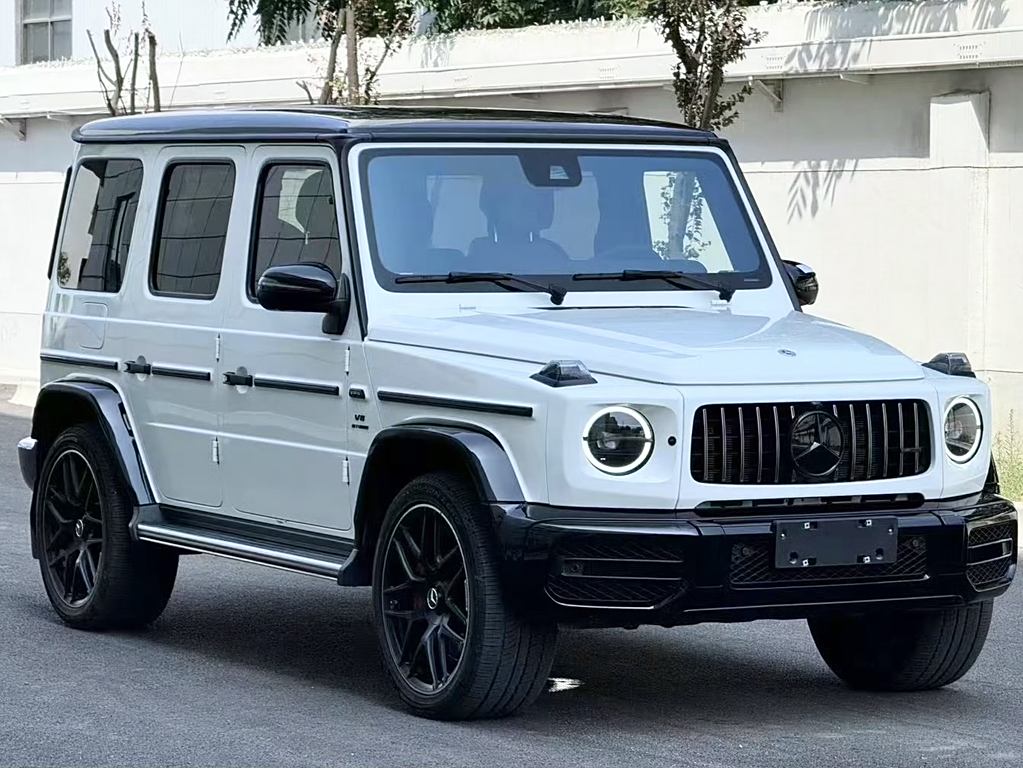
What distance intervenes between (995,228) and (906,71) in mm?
1421

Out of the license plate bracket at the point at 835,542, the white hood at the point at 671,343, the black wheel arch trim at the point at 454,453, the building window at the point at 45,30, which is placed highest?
the building window at the point at 45,30

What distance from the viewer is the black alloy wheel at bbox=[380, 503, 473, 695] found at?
22.5 feet

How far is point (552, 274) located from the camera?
7703mm

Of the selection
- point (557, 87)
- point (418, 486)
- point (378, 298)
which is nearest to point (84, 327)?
point (378, 298)

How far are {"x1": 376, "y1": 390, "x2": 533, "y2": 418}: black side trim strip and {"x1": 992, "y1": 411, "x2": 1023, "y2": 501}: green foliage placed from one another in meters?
7.20

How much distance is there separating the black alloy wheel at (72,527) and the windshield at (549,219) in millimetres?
1923

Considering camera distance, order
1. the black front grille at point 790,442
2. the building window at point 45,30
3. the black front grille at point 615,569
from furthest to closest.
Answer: the building window at point 45,30
the black front grille at point 790,442
the black front grille at point 615,569

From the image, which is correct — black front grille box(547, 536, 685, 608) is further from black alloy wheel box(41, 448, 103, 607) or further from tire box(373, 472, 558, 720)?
black alloy wheel box(41, 448, 103, 607)

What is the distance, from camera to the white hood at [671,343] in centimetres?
662

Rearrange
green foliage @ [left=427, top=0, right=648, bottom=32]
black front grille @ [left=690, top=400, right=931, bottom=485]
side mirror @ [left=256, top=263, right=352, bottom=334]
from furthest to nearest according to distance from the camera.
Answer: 1. green foliage @ [left=427, top=0, right=648, bottom=32]
2. side mirror @ [left=256, top=263, right=352, bottom=334]
3. black front grille @ [left=690, top=400, right=931, bottom=485]

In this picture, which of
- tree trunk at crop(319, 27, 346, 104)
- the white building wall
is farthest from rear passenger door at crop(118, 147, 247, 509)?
tree trunk at crop(319, 27, 346, 104)

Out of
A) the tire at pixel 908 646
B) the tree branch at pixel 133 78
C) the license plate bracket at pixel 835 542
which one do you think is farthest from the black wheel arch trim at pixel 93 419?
the tree branch at pixel 133 78

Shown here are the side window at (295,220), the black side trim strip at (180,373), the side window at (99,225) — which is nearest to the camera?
the side window at (295,220)

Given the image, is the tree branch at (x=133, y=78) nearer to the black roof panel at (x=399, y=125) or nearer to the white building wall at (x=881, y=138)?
the white building wall at (x=881, y=138)
